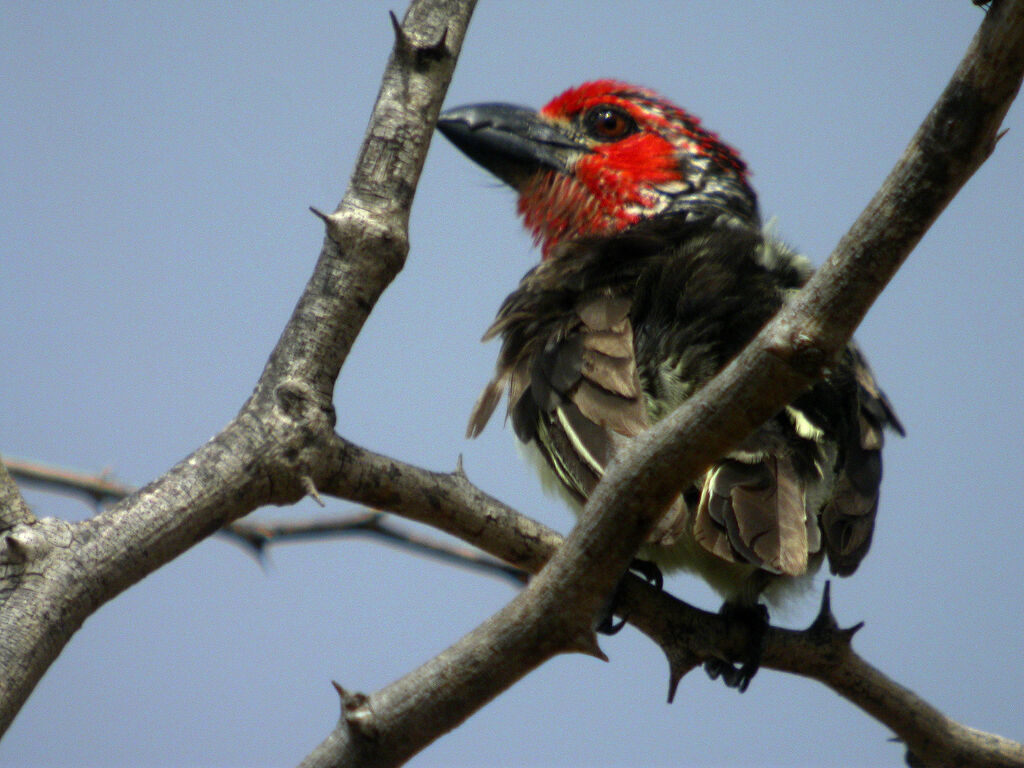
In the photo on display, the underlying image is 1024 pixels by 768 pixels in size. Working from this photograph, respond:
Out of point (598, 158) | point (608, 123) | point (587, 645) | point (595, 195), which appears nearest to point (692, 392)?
point (587, 645)

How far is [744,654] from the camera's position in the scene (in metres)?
2.08

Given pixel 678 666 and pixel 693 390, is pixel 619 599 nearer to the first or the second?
pixel 678 666

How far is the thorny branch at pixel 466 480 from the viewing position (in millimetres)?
1243

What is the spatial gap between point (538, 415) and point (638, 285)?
0.39m

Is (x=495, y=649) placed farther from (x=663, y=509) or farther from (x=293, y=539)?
(x=293, y=539)

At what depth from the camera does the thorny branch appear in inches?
48.9

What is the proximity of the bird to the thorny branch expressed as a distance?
198 mm

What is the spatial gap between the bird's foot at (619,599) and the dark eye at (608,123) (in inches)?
63.7

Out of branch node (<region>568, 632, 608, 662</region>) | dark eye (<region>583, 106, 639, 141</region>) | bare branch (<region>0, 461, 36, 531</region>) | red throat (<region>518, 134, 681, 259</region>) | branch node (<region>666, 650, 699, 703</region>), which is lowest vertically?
branch node (<region>666, 650, 699, 703</region>)

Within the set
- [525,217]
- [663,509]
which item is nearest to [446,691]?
[663,509]

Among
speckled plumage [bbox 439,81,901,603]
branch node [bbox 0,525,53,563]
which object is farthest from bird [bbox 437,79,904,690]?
branch node [bbox 0,525,53,563]

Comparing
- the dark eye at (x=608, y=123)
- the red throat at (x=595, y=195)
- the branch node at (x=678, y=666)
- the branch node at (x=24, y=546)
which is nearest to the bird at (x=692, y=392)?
the branch node at (x=678, y=666)

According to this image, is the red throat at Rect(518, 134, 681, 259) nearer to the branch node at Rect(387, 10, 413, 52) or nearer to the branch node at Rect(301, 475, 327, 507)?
the branch node at Rect(387, 10, 413, 52)

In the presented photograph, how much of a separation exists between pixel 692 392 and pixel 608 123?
148cm
